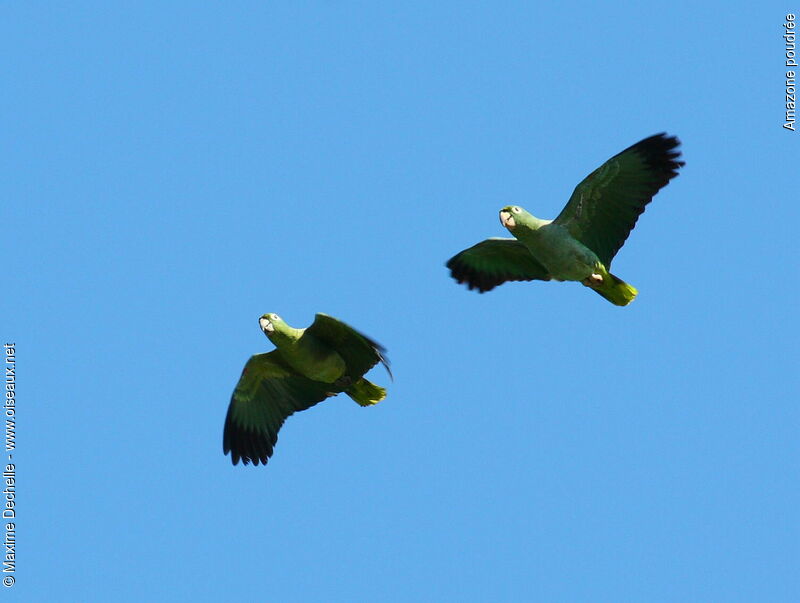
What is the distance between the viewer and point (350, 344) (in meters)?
18.5

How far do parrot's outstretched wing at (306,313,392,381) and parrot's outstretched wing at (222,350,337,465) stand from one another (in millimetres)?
749

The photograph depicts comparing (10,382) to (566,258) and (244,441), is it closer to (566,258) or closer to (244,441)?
(244,441)

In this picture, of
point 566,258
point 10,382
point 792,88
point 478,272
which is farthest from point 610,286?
point 10,382

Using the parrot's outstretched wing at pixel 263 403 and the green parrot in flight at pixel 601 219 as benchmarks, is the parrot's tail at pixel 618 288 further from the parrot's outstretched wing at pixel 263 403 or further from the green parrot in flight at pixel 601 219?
the parrot's outstretched wing at pixel 263 403

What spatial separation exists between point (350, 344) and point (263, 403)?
1.91 m

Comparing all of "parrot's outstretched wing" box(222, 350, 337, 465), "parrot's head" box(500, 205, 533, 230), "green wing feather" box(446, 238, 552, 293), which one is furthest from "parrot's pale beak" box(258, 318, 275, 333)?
"green wing feather" box(446, 238, 552, 293)

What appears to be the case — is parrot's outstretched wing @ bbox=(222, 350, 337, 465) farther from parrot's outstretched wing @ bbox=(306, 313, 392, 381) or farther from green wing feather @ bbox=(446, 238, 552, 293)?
green wing feather @ bbox=(446, 238, 552, 293)

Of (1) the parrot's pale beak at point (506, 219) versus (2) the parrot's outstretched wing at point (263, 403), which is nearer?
(1) the parrot's pale beak at point (506, 219)

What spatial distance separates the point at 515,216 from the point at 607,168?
130 cm

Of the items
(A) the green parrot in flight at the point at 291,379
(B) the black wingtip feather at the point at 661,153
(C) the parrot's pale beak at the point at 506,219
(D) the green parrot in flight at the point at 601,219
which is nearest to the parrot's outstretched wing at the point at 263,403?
(A) the green parrot in flight at the point at 291,379

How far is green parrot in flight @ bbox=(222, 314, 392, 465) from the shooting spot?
1844 cm

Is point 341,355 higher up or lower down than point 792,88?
lower down

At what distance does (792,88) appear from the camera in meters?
20.5

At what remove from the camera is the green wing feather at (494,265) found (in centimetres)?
2011
